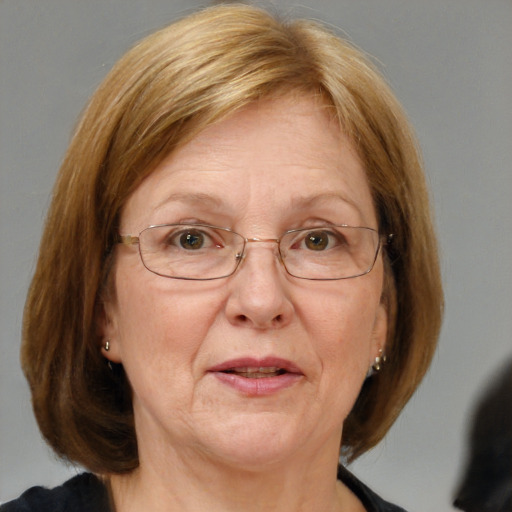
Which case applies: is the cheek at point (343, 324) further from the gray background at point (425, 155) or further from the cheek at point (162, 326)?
the gray background at point (425, 155)

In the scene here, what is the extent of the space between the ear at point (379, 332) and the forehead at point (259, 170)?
0.43 metres

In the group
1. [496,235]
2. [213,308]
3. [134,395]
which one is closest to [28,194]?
[134,395]

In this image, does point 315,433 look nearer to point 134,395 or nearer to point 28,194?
point 134,395

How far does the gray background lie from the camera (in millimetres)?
3324

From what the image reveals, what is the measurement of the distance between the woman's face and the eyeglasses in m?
0.02

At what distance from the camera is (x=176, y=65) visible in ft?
8.86

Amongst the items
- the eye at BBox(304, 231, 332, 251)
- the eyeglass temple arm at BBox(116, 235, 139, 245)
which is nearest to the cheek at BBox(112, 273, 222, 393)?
the eyeglass temple arm at BBox(116, 235, 139, 245)

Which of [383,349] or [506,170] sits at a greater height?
[506,170]

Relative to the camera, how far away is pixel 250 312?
2518 millimetres

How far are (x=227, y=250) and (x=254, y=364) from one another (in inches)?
13.0

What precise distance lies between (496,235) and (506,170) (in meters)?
0.26

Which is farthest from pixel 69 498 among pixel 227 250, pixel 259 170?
pixel 259 170

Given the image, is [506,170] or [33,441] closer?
[33,441]

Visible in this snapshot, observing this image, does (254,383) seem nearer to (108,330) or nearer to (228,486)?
(228,486)
